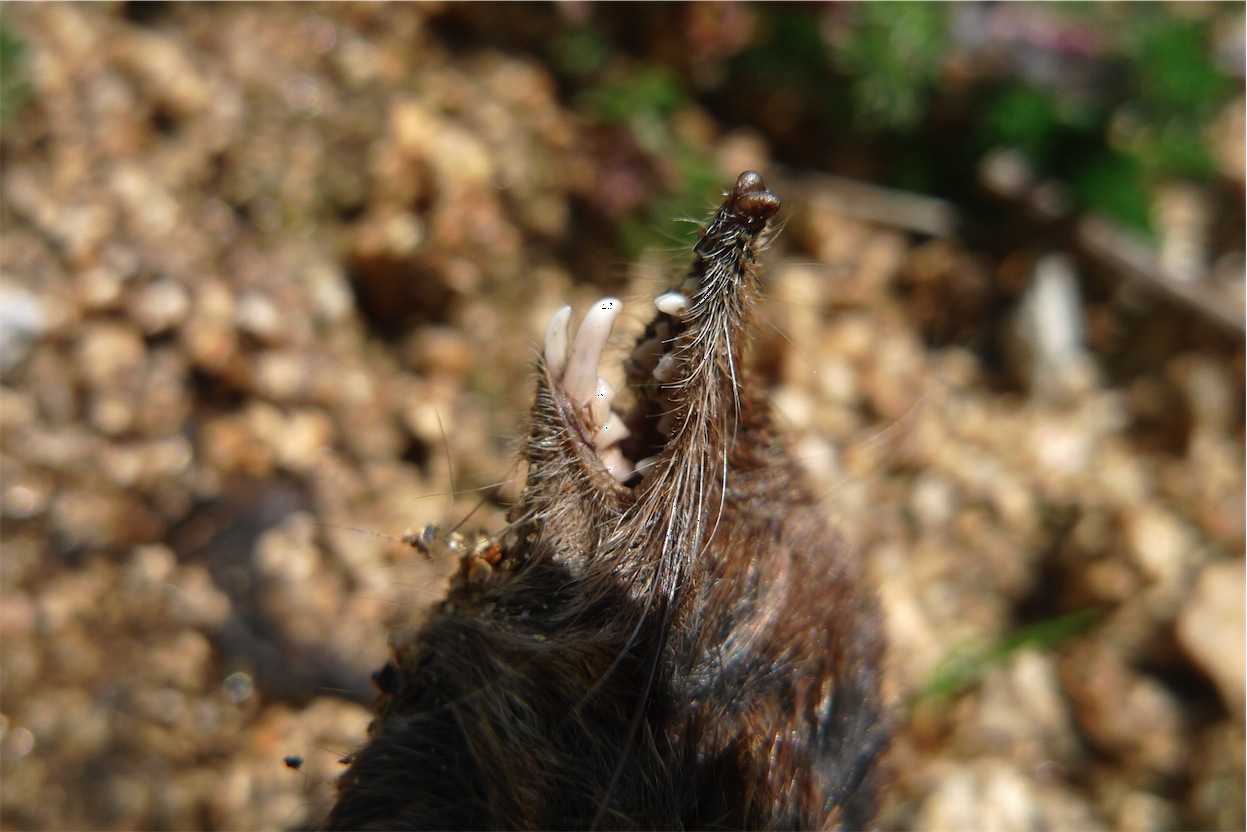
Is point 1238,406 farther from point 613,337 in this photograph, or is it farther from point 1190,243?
point 613,337

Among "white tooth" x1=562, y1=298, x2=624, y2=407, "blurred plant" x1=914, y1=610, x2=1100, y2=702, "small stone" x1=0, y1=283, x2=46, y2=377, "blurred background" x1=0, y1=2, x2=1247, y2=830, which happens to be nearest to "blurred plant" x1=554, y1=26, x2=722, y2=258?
"blurred background" x1=0, y1=2, x2=1247, y2=830

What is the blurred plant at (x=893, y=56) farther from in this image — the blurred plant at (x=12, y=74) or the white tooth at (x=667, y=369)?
the blurred plant at (x=12, y=74)

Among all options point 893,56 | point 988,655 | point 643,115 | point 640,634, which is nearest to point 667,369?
point 640,634

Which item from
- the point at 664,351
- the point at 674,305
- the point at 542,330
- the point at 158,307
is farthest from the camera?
the point at 542,330

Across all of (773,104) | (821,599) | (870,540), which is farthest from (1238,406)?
(821,599)

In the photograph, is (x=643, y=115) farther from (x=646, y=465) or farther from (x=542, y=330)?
(x=646, y=465)
